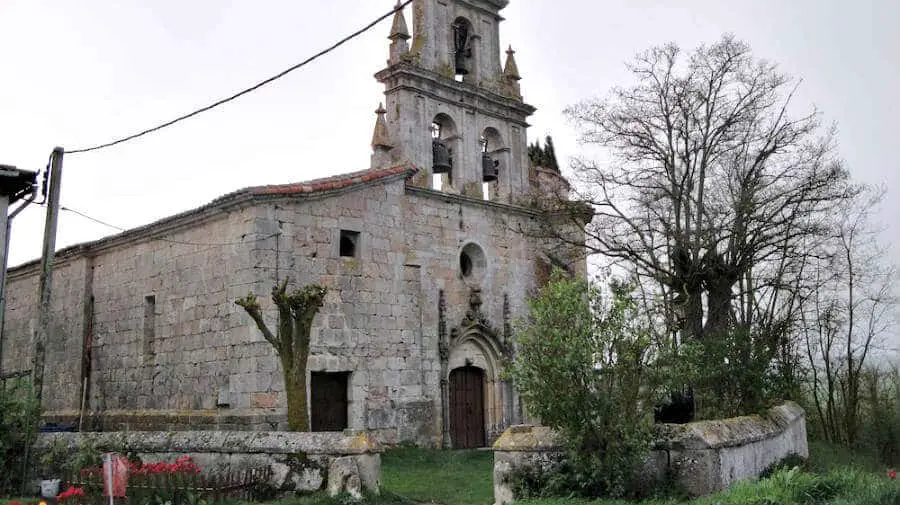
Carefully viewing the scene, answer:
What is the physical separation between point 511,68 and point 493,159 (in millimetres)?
2437

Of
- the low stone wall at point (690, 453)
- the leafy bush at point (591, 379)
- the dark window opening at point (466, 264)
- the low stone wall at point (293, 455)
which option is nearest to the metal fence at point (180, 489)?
the low stone wall at point (293, 455)

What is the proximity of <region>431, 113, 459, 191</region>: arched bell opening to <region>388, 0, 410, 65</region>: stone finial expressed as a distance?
1691 mm

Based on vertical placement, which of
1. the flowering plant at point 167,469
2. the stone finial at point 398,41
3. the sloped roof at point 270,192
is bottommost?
the flowering plant at point 167,469

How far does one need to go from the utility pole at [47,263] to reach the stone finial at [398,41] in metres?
7.57

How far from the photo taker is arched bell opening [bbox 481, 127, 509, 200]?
67.6 feet

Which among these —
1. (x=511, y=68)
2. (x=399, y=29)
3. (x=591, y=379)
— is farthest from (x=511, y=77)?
(x=591, y=379)

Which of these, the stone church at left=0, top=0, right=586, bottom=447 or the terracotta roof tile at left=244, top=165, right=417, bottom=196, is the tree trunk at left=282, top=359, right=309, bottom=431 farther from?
the terracotta roof tile at left=244, top=165, right=417, bottom=196

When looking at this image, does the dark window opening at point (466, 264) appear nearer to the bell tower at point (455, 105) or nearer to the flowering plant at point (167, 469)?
the bell tower at point (455, 105)

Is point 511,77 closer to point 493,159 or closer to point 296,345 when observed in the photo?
point 493,159

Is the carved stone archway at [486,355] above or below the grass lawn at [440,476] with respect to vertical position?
above

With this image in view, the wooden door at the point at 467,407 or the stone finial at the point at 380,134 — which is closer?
the stone finial at the point at 380,134

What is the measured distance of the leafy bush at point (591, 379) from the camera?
9102mm

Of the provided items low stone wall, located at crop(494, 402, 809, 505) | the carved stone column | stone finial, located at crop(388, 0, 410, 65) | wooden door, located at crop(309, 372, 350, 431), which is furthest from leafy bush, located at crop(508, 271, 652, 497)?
stone finial, located at crop(388, 0, 410, 65)

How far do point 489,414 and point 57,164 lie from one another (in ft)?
36.5
